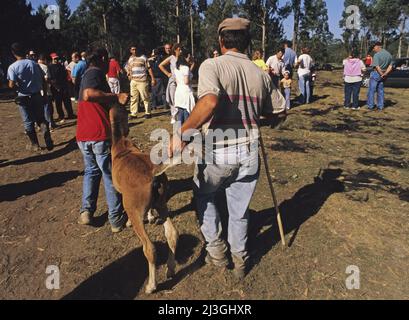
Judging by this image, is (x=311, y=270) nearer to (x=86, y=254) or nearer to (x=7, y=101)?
(x=86, y=254)

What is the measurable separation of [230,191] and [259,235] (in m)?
1.25

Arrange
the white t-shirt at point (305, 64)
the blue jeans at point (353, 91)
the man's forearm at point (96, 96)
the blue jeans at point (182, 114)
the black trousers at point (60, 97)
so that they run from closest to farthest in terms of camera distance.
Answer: the man's forearm at point (96, 96) < the blue jeans at point (182, 114) < the black trousers at point (60, 97) < the blue jeans at point (353, 91) < the white t-shirt at point (305, 64)

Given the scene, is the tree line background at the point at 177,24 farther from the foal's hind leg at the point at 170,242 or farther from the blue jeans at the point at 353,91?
the foal's hind leg at the point at 170,242

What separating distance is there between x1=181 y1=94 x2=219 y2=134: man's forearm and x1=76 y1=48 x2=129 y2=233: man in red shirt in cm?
152

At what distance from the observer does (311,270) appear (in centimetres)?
386

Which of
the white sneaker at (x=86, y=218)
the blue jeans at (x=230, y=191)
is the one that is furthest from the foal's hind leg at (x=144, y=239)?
the white sneaker at (x=86, y=218)

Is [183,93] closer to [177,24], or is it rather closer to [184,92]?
[184,92]

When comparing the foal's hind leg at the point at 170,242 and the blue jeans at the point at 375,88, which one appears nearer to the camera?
the foal's hind leg at the point at 170,242

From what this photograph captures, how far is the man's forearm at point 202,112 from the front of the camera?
2930mm

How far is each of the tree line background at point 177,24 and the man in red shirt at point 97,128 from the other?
1301 inches

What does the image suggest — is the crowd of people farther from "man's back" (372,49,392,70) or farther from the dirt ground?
"man's back" (372,49,392,70)

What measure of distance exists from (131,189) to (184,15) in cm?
5000

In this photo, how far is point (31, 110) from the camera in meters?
7.96
